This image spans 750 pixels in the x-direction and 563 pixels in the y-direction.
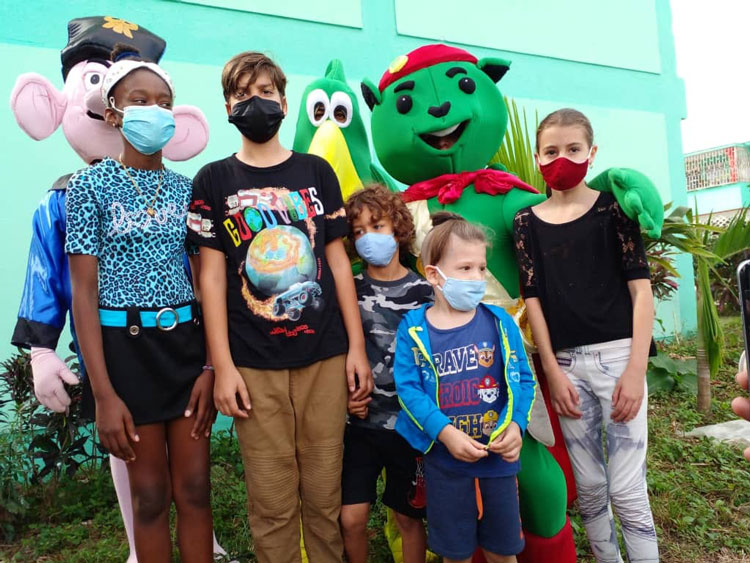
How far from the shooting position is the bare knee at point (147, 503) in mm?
1979

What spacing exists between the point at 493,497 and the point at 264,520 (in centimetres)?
80

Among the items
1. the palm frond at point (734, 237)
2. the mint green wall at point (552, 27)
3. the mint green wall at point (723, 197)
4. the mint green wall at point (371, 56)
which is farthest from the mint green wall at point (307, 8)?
the mint green wall at point (723, 197)

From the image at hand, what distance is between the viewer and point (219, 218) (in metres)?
2.09

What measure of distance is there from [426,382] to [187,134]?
71.9 inches

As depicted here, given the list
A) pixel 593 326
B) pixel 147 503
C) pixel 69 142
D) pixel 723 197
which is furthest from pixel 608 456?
pixel 723 197

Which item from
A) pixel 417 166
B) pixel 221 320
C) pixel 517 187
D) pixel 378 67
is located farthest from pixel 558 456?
pixel 378 67

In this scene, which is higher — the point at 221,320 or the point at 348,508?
the point at 221,320

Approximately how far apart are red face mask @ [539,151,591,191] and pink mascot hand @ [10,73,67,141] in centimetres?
217

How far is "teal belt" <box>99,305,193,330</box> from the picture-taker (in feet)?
6.40

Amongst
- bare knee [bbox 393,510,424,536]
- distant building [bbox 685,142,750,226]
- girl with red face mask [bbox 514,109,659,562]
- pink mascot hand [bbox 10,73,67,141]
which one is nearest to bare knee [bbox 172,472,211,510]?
bare knee [bbox 393,510,424,536]

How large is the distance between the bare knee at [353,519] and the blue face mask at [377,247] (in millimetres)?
944

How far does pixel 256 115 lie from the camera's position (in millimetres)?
2072

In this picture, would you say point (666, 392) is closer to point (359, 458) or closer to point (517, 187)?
point (517, 187)

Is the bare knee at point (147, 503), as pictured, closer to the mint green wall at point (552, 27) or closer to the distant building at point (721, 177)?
the mint green wall at point (552, 27)
